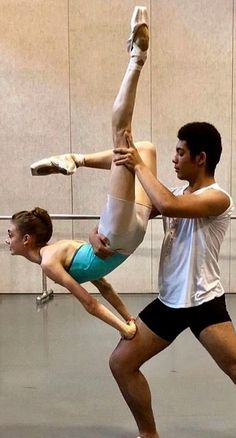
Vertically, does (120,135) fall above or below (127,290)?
above

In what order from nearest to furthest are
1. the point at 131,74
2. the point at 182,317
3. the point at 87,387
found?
the point at 131,74 → the point at 182,317 → the point at 87,387

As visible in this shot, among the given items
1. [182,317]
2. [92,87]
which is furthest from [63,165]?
[92,87]

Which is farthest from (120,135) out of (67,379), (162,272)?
(67,379)

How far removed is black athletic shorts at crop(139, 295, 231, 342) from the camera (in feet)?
7.14

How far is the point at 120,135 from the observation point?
7.16 feet

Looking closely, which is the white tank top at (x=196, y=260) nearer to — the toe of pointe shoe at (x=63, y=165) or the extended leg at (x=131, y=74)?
the extended leg at (x=131, y=74)

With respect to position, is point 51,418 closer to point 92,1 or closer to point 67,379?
point 67,379

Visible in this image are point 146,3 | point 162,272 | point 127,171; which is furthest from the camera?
point 146,3

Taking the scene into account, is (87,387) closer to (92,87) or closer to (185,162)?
(185,162)

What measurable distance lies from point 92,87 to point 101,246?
141 inches

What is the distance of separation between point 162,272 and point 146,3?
3924mm

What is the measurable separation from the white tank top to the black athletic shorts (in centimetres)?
3

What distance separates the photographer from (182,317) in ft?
7.34

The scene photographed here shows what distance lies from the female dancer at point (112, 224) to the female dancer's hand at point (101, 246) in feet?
0.08
